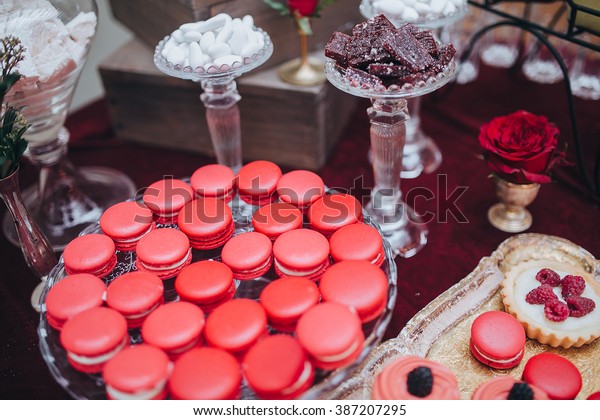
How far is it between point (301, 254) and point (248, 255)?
9cm

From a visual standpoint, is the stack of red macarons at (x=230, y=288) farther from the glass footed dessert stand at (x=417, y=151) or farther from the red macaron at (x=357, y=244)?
the glass footed dessert stand at (x=417, y=151)

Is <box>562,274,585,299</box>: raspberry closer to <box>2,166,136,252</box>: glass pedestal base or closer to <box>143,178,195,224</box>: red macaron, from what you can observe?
<box>143,178,195,224</box>: red macaron

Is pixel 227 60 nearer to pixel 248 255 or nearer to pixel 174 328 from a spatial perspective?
pixel 248 255

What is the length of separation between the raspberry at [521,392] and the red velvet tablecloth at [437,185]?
0.26 metres

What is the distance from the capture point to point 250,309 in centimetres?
82

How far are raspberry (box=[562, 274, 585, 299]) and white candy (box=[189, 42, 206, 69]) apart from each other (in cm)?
73

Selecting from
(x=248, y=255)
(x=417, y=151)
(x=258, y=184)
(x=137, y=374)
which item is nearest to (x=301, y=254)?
(x=248, y=255)

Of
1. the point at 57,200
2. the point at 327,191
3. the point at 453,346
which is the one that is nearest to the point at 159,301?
the point at 327,191

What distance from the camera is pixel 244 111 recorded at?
1.37m

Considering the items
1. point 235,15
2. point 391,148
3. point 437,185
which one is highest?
point 235,15

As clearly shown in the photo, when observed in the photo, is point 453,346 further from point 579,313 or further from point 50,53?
point 50,53

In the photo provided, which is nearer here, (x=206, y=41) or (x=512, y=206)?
(x=206, y=41)

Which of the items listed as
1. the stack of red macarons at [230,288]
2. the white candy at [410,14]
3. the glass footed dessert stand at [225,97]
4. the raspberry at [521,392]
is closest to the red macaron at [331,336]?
the stack of red macarons at [230,288]

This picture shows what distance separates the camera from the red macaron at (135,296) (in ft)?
2.77
